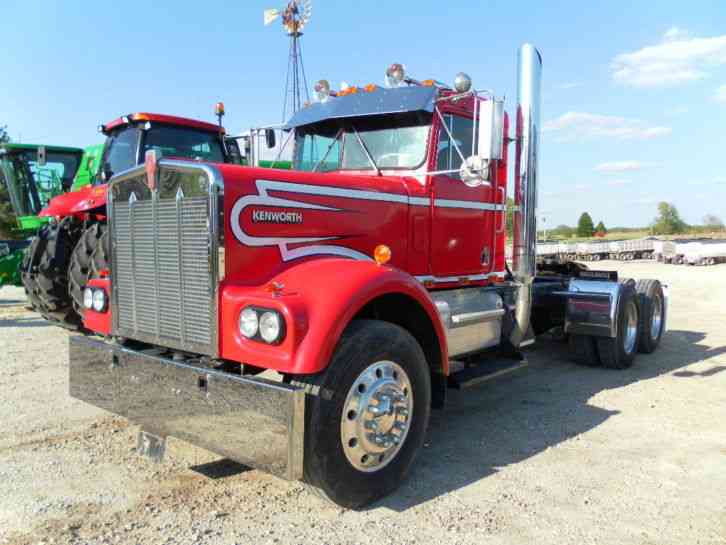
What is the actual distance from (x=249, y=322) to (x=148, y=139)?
658 cm

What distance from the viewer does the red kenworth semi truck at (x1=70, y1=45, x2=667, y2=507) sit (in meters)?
3.32

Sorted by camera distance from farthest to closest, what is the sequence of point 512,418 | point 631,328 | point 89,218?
point 89,218
point 631,328
point 512,418

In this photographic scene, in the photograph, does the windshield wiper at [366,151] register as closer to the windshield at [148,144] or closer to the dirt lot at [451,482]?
the dirt lot at [451,482]

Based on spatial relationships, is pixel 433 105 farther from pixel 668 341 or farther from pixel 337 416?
pixel 668 341

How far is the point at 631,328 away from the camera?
7.82 metres

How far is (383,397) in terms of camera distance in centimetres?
368

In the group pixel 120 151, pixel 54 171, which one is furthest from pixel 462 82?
pixel 54 171

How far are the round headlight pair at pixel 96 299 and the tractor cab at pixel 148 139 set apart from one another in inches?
170

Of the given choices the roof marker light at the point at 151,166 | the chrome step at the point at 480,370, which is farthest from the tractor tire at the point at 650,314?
the roof marker light at the point at 151,166

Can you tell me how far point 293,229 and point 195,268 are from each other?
27.3 inches

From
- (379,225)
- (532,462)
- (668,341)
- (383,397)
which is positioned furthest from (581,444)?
(668,341)

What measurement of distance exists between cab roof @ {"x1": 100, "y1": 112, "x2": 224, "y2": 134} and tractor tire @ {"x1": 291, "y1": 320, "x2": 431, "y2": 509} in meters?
6.55

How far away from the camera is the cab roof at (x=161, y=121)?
8.84 m

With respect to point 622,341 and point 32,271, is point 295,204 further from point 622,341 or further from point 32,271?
point 32,271
